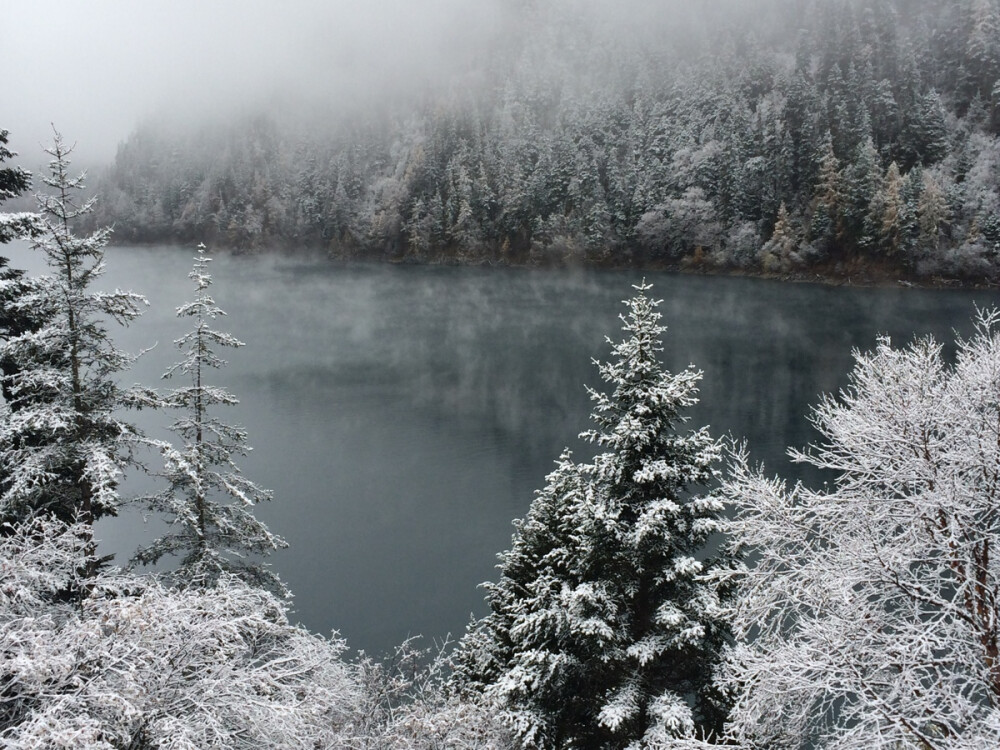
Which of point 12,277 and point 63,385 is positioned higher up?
point 12,277

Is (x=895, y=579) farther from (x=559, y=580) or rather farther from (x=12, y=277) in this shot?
(x=12, y=277)

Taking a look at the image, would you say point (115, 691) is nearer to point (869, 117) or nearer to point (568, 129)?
point (869, 117)

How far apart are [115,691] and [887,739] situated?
818 centimetres

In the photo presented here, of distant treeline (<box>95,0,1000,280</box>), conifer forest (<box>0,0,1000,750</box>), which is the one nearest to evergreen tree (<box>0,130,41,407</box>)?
conifer forest (<box>0,0,1000,750</box>)

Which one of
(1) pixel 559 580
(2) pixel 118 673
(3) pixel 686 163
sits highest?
(3) pixel 686 163

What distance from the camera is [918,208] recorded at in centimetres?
10275

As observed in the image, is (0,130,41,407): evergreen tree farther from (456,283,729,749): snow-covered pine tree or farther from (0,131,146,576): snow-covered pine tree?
(456,283,729,749): snow-covered pine tree

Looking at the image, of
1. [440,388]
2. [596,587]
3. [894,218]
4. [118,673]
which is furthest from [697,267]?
[118,673]

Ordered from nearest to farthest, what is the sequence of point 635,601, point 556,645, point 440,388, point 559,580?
point 635,601 < point 556,645 < point 559,580 < point 440,388

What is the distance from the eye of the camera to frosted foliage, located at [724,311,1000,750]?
24.4 feet

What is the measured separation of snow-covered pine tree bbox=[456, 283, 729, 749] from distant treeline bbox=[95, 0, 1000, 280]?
360 ft

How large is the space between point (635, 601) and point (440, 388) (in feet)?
201

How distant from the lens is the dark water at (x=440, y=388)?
120 feet

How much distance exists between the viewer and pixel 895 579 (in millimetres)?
8062
